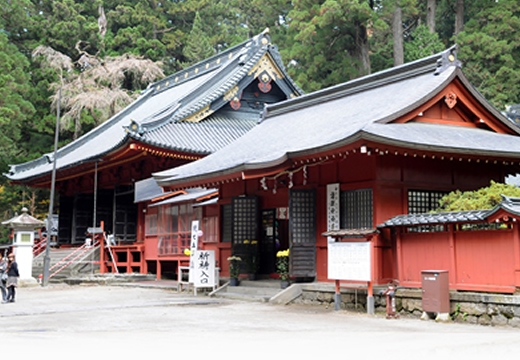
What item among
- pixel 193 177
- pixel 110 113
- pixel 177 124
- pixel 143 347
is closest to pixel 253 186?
pixel 193 177

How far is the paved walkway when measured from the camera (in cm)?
956

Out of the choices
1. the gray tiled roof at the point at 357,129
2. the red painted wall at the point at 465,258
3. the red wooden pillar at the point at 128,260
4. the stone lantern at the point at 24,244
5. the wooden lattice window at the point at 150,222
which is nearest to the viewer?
the red painted wall at the point at 465,258

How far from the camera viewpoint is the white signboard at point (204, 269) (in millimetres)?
20516

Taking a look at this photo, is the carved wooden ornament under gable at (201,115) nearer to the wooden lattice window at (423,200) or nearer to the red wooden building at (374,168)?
the red wooden building at (374,168)

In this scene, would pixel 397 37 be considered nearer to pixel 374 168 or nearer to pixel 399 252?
pixel 374 168

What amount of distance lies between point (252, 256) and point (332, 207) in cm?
380

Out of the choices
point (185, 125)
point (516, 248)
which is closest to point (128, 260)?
point (185, 125)

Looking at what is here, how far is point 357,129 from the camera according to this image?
52.9 feet

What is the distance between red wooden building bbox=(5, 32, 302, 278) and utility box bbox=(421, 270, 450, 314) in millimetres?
13212

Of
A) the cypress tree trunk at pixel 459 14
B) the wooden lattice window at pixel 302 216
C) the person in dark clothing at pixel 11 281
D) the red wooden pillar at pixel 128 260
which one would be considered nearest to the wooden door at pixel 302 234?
the wooden lattice window at pixel 302 216

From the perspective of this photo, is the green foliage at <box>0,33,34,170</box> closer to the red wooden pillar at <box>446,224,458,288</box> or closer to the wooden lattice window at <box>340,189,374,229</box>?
the wooden lattice window at <box>340,189,374,229</box>

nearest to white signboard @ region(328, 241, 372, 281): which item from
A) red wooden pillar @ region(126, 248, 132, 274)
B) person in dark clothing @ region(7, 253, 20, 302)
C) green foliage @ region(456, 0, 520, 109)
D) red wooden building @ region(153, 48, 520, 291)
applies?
red wooden building @ region(153, 48, 520, 291)

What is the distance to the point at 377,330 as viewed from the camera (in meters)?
12.5

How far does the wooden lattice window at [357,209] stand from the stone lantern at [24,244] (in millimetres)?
14023
